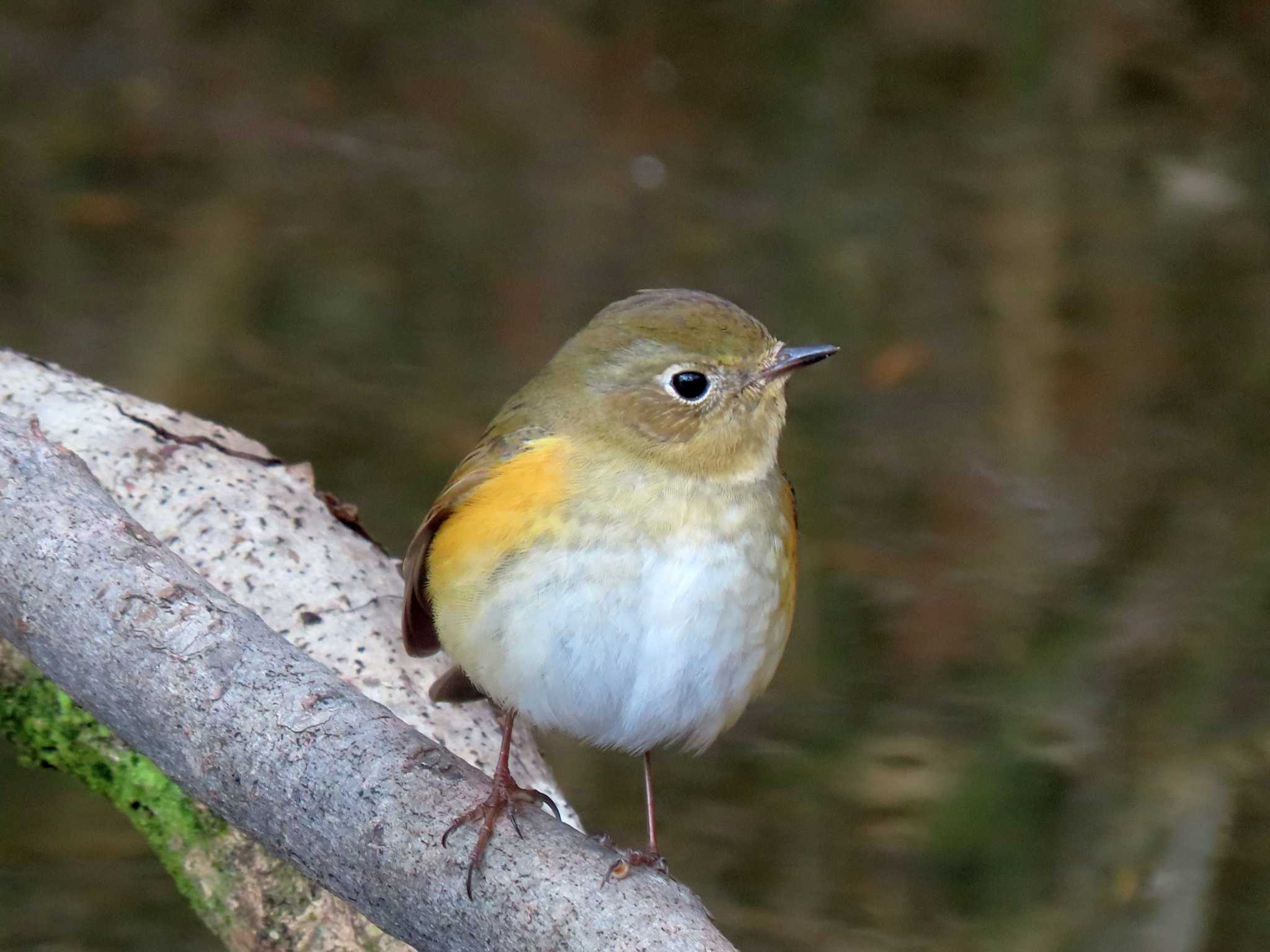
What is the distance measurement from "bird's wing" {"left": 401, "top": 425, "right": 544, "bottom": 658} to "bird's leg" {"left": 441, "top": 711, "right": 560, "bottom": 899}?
0.44 m

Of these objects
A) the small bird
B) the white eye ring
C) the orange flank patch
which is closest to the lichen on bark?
the small bird

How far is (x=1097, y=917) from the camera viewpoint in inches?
191

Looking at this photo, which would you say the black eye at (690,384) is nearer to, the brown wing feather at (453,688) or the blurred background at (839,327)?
the brown wing feather at (453,688)

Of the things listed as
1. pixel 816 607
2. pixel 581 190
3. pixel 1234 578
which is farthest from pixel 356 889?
pixel 581 190

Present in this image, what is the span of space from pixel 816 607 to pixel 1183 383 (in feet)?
8.34

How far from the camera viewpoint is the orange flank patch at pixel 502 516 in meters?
3.25

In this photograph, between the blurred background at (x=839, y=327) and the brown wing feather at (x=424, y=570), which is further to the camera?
the blurred background at (x=839, y=327)

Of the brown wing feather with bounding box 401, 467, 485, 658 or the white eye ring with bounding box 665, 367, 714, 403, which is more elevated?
A: the white eye ring with bounding box 665, 367, 714, 403

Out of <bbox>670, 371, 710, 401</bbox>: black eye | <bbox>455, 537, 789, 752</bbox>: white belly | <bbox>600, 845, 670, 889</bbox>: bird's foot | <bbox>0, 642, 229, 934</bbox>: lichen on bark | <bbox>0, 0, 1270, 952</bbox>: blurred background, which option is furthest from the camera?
<bbox>0, 0, 1270, 952</bbox>: blurred background

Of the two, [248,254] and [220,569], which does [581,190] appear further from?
[220,569]

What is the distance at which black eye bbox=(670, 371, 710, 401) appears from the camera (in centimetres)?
347

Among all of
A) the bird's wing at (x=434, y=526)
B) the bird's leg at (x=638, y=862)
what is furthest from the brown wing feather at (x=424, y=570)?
the bird's leg at (x=638, y=862)

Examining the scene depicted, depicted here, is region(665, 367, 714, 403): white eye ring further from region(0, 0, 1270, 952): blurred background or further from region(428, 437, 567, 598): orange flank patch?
region(0, 0, 1270, 952): blurred background

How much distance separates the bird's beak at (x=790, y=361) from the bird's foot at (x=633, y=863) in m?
0.96
